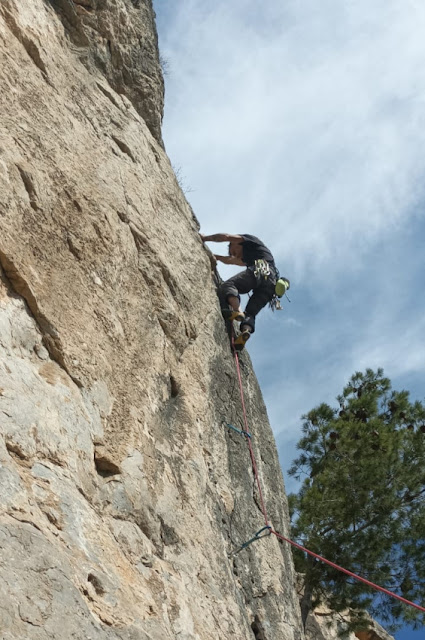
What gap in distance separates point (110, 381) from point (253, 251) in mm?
4521

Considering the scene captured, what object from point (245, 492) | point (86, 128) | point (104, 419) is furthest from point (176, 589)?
point (86, 128)

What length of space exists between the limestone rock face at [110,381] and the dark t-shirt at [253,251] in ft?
4.92

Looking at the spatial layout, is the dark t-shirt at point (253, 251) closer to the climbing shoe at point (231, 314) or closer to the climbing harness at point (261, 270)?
the climbing harness at point (261, 270)

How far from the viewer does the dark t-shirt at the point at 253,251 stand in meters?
9.46

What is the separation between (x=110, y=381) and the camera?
5.31 metres

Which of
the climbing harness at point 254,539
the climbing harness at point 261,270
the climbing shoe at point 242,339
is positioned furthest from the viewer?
Answer: the climbing harness at point 261,270

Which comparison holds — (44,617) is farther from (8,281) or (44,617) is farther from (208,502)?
(208,502)

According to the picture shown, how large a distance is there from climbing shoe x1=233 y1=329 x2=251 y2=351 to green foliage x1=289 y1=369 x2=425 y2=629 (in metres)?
2.88

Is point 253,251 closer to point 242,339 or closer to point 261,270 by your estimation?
point 261,270

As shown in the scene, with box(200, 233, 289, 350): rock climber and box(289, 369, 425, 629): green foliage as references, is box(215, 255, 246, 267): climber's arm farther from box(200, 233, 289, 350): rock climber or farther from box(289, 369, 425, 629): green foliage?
box(289, 369, 425, 629): green foliage

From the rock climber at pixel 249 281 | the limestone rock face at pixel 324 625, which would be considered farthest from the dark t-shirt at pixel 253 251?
the limestone rock face at pixel 324 625

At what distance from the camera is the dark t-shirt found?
372 inches

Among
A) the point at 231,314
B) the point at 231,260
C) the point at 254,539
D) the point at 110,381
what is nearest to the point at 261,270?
the point at 231,260

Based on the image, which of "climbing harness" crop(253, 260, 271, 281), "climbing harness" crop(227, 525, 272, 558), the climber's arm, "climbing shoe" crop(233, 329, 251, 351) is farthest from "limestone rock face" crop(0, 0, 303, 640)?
the climber's arm
